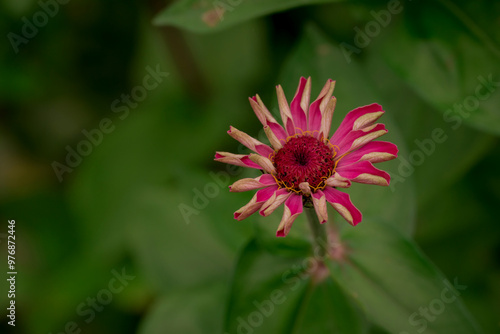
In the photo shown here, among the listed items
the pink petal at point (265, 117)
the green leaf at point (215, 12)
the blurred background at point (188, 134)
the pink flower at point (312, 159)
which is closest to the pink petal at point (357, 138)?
the pink flower at point (312, 159)

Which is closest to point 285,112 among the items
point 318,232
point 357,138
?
point 357,138

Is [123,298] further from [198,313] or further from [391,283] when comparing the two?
[391,283]

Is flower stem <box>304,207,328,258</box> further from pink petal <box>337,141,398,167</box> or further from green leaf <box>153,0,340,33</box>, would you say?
green leaf <box>153,0,340,33</box>

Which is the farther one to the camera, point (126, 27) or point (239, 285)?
point (126, 27)

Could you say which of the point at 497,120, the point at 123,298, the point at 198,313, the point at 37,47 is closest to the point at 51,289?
the point at 123,298

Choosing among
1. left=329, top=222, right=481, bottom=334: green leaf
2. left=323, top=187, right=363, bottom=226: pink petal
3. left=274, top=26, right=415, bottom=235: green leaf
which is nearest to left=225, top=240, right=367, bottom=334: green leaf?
left=329, top=222, right=481, bottom=334: green leaf

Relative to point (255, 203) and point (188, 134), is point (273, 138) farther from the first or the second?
point (188, 134)
